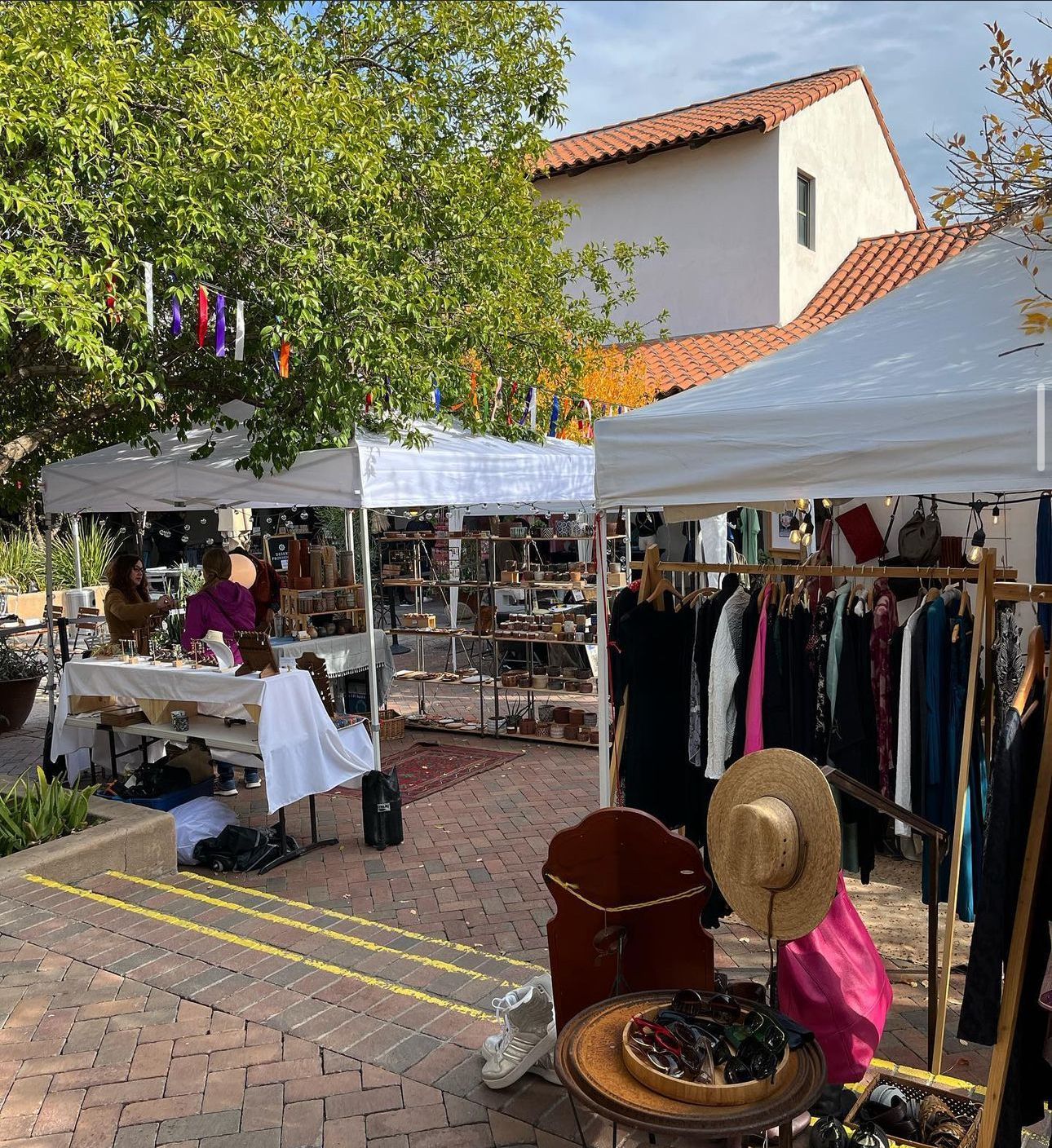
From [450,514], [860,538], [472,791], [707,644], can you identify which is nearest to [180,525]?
[450,514]

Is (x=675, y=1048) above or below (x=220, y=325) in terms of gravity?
below

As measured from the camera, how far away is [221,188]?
19.9 feet

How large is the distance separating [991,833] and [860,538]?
4254 millimetres

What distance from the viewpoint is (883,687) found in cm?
408

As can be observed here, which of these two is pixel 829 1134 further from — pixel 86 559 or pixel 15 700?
pixel 86 559

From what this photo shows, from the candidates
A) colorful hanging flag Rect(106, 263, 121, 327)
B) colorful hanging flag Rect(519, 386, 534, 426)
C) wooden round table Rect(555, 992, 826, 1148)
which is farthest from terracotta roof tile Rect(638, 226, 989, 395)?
wooden round table Rect(555, 992, 826, 1148)

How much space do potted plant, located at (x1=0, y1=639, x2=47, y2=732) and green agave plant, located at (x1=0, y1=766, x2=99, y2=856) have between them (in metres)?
4.93

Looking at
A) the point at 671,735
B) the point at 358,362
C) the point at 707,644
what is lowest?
the point at 671,735

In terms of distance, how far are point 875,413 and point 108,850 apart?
4.44 metres

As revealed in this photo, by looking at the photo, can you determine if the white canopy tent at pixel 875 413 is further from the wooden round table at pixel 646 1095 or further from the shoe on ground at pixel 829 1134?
the shoe on ground at pixel 829 1134

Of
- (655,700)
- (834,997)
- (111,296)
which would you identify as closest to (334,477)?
(111,296)

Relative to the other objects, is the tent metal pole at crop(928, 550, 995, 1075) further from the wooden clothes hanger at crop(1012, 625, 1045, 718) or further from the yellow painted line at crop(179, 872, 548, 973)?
the yellow painted line at crop(179, 872, 548, 973)

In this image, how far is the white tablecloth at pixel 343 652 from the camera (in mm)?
8665

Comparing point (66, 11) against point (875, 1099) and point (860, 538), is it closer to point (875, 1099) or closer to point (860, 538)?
point (860, 538)
